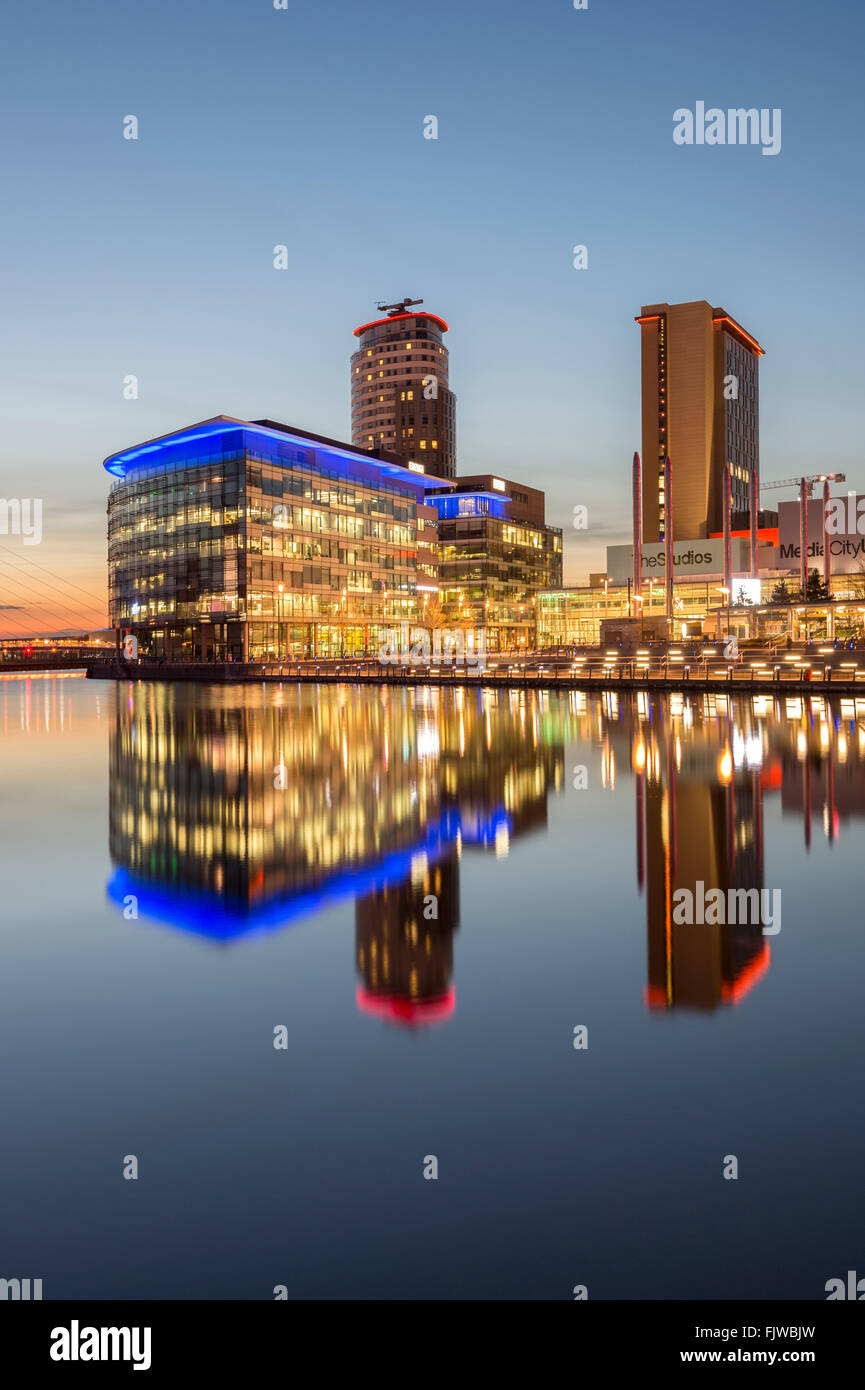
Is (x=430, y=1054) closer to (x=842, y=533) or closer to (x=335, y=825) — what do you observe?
(x=335, y=825)

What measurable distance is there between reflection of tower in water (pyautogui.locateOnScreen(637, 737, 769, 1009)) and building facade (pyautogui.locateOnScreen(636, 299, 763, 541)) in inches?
6205

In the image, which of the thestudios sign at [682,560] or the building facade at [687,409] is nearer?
the thestudios sign at [682,560]

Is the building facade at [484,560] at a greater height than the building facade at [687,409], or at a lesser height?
lesser

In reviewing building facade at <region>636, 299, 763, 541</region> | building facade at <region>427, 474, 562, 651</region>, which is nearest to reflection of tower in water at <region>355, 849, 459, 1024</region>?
building facade at <region>427, 474, 562, 651</region>

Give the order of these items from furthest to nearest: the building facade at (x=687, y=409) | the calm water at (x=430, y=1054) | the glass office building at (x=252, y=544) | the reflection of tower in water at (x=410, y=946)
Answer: the building facade at (x=687, y=409) < the glass office building at (x=252, y=544) < the reflection of tower in water at (x=410, y=946) < the calm water at (x=430, y=1054)

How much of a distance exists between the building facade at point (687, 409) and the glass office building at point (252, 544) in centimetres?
6669

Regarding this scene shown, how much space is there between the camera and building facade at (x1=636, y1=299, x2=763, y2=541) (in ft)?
556

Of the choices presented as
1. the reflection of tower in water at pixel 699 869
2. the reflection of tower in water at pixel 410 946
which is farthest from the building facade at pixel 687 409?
the reflection of tower in water at pixel 410 946

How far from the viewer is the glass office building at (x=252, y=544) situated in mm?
105812

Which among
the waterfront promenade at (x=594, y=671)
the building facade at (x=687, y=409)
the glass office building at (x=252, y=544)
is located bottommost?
the waterfront promenade at (x=594, y=671)

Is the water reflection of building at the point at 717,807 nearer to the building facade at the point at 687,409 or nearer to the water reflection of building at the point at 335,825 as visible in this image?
the water reflection of building at the point at 335,825

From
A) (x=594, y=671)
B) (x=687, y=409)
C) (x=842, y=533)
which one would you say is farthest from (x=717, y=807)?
(x=687, y=409)

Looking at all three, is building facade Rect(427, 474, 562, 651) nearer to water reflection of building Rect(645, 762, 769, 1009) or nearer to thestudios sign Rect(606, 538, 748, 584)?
thestudios sign Rect(606, 538, 748, 584)

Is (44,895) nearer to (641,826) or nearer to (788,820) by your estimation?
(641,826)
